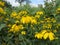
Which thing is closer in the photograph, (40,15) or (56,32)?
(56,32)

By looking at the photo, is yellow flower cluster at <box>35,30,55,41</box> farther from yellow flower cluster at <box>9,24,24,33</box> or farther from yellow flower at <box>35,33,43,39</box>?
yellow flower cluster at <box>9,24,24,33</box>

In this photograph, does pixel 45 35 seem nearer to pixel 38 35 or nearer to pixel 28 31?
pixel 38 35

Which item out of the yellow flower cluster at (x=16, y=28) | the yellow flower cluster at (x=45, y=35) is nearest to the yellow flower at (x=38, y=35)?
the yellow flower cluster at (x=45, y=35)

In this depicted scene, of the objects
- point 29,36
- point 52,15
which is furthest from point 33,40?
point 52,15

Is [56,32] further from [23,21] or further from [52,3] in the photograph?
[52,3]

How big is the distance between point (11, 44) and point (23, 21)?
0.35m

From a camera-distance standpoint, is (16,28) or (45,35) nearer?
(45,35)

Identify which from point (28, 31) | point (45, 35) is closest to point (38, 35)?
point (45, 35)

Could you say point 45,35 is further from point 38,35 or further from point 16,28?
point 16,28

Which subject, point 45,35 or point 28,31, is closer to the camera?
point 45,35

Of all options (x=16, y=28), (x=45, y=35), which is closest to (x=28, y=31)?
(x=16, y=28)

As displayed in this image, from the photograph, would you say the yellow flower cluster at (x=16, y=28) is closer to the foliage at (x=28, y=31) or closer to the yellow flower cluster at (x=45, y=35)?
the foliage at (x=28, y=31)

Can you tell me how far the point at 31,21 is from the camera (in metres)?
2.96

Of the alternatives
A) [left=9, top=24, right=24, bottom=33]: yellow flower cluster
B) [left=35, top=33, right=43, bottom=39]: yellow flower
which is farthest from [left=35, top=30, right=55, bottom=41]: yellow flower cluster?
[left=9, top=24, right=24, bottom=33]: yellow flower cluster
